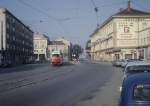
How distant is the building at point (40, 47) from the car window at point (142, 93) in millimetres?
160880

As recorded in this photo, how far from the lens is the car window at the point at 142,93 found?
6.61 metres

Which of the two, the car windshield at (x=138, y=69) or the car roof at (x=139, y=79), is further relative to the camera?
the car windshield at (x=138, y=69)

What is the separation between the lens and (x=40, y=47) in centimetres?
17938

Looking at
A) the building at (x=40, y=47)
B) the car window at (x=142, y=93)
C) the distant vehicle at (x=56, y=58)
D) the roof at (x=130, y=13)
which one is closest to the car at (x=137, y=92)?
the car window at (x=142, y=93)

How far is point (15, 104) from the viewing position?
13609mm

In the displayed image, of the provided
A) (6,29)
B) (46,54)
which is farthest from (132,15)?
(46,54)

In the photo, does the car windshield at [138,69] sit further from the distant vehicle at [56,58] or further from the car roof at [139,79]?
the distant vehicle at [56,58]

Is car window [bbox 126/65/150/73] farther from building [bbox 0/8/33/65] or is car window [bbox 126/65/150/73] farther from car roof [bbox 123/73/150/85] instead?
building [bbox 0/8/33/65]

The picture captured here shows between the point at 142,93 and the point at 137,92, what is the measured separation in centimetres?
11

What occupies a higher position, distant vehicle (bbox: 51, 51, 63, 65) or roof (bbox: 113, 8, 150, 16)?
roof (bbox: 113, 8, 150, 16)

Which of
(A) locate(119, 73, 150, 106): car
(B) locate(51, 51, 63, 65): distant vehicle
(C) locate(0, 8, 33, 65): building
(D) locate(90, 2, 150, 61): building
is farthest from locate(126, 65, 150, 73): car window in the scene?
(D) locate(90, 2, 150, 61): building

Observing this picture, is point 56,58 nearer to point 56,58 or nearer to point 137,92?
point 56,58

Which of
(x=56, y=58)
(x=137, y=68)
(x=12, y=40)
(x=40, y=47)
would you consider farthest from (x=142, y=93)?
(x=40, y=47)

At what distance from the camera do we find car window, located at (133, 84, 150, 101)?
21.7 ft
